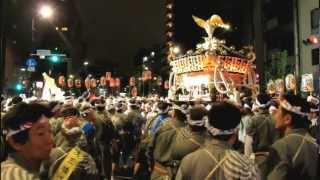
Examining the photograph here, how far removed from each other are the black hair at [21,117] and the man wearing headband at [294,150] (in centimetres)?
253

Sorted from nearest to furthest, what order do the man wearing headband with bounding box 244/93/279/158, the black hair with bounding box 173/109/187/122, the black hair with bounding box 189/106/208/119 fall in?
the black hair with bounding box 189/106/208/119 → the black hair with bounding box 173/109/187/122 → the man wearing headband with bounding box 244/93/279/158

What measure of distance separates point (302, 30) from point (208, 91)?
22.7 m

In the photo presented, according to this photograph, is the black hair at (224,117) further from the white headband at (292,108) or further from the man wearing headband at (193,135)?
the man wearing headband at (193,135)

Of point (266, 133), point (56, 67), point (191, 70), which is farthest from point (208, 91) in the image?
point (56, 67)

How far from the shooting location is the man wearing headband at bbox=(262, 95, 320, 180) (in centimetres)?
523

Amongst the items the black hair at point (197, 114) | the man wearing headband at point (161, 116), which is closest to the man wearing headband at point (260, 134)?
the man wearing headband at point (161, 116)

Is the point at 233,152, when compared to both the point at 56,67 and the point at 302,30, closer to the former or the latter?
the point at 302,30

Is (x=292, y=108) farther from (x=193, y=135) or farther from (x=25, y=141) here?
(x=25, y=141)

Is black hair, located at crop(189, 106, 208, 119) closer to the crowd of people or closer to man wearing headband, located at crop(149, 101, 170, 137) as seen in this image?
the crowd of people

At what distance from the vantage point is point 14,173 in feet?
11.5

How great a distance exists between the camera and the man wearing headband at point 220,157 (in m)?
4.65

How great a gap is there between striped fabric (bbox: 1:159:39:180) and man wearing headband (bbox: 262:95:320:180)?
2.62 metres

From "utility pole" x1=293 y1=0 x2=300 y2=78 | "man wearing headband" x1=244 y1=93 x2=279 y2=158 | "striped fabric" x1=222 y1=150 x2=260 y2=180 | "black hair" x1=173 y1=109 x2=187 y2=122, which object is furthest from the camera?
"utility pole" x1=293 y1=0 x2=300 y2=78

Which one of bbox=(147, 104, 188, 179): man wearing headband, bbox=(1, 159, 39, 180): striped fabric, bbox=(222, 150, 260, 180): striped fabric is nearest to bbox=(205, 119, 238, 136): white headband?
bbox=(222, 150, 260, 180): striped fabric
